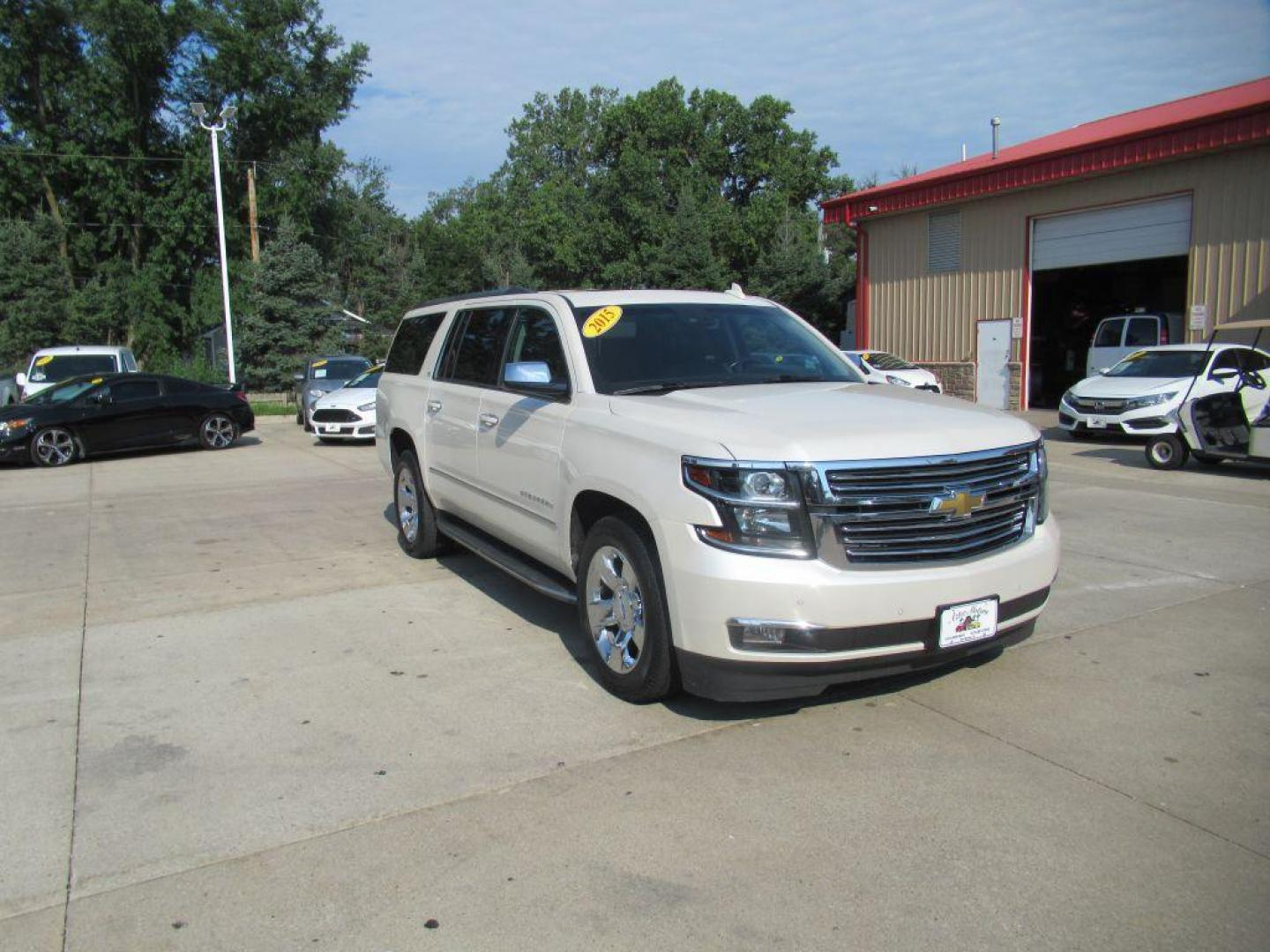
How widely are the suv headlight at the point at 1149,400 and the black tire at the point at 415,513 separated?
1156 centimetres

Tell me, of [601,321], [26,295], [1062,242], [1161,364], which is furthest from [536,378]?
[26,295]

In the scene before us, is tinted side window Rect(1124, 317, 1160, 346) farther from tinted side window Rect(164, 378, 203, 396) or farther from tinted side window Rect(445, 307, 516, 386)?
tinted side window Rect(164, 378, 203, 396)

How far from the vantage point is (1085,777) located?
150 inches

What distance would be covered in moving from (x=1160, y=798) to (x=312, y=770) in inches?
129

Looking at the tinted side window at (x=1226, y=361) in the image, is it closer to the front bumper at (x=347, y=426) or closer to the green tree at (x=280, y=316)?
the front bumper at (x=347, y=426)

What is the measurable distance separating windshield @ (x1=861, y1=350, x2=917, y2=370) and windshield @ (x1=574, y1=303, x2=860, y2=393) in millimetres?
17926

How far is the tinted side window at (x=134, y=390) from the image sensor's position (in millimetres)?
15914

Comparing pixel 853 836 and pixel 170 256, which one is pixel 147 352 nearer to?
pixel 170 256

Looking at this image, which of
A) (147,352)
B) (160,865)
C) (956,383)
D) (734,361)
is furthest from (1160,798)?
(147,352)

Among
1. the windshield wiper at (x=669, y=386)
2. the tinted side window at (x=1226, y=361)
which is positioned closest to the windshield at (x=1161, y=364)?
the tinted side window at (x=1226, y=361)

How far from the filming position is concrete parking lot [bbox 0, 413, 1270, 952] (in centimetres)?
296

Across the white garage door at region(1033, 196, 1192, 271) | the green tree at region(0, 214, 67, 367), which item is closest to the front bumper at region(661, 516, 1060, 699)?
the white garage door at region(1033, 196, 1192, 271)

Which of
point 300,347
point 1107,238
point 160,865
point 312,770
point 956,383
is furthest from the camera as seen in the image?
point 300,347

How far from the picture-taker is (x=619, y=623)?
15.0ft
